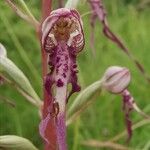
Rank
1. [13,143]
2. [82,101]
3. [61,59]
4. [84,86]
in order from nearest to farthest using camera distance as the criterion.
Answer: [61,59]
[13,143]
[82,101]
[84,86]

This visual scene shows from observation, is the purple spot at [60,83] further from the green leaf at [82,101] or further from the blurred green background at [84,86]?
the blurred green background at [84,86]

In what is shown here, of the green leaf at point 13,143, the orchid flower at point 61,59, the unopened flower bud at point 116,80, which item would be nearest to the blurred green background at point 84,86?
the unopened flower bud at point 116,80

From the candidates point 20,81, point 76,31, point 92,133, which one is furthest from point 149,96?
point 76,31

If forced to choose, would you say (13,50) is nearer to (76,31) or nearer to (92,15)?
(92,15)

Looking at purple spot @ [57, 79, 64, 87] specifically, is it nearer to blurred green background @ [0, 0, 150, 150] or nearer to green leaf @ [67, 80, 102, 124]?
green leaf @ [67, 80, 102, 124]

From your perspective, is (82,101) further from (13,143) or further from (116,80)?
(13,143)

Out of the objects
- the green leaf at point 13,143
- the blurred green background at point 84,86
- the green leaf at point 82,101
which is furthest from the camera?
the blurred green background at point 84,86

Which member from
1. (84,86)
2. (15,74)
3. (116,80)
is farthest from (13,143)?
(84,86)
